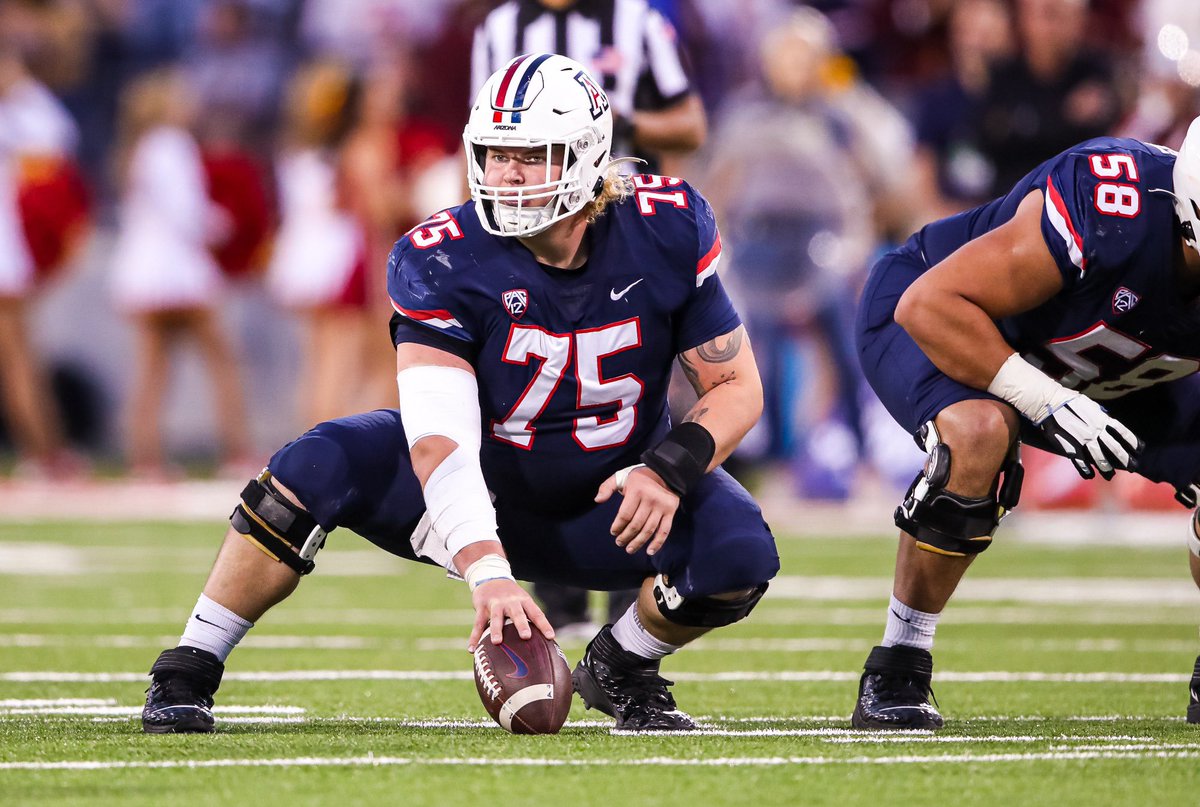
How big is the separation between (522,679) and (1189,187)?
1711mm

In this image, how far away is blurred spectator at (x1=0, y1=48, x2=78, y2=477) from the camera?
11.3 metres

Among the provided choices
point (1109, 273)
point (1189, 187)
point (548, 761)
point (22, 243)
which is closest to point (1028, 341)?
point (1109, 273)

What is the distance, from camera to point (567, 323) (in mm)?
4188

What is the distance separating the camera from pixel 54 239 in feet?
39.0

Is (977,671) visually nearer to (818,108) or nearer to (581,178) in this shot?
(581,178)

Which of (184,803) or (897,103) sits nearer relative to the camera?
(184,803)

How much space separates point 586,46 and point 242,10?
7726 millimetres

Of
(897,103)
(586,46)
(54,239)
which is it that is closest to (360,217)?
(54,239)

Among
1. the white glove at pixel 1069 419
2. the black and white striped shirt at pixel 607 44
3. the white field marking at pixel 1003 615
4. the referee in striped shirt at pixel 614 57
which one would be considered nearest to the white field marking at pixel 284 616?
the referee in striped shirt at pixel 614 57

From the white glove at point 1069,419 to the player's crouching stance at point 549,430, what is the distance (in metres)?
0.55

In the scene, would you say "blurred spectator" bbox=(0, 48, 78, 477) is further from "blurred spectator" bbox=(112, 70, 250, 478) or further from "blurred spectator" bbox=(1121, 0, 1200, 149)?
"blurred spectator" bbox=(1121, 0, 1200, 149)

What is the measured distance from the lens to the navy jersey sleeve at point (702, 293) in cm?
427

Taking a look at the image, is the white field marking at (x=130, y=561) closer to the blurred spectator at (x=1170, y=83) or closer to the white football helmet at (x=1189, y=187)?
the blurred spectator at (x=1170, y=83)

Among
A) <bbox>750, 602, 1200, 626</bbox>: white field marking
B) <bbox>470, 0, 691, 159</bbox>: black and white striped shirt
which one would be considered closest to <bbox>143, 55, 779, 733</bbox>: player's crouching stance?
<bbox>470, 0, 691, 159</bbox>: black and white striped shirt
